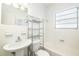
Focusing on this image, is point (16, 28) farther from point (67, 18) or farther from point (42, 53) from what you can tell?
point (67, 18)

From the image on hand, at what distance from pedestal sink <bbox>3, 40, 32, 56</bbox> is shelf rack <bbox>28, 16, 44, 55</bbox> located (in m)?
0.13

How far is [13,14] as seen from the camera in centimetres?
171

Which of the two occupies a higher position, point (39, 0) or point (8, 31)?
point (39, 0)

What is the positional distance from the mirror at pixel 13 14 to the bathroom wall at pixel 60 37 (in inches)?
18.5

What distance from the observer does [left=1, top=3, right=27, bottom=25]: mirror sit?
5.53 ft

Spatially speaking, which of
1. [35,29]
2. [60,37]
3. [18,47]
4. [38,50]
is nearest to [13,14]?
[35,29]

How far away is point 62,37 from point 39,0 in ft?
2.64

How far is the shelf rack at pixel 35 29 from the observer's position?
1726mm

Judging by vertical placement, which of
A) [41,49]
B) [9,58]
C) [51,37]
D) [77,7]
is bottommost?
[9,58]

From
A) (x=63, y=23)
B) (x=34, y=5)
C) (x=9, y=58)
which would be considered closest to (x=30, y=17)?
(x=34, y=5)

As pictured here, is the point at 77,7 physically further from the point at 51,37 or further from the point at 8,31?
the point at 8,31

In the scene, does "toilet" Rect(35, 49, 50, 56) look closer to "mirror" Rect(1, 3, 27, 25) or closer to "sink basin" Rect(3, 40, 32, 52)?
"sink basin" Rect(3, 40, 32, 52)

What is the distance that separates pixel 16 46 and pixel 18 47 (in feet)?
0.13

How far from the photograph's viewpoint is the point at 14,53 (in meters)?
1.68
